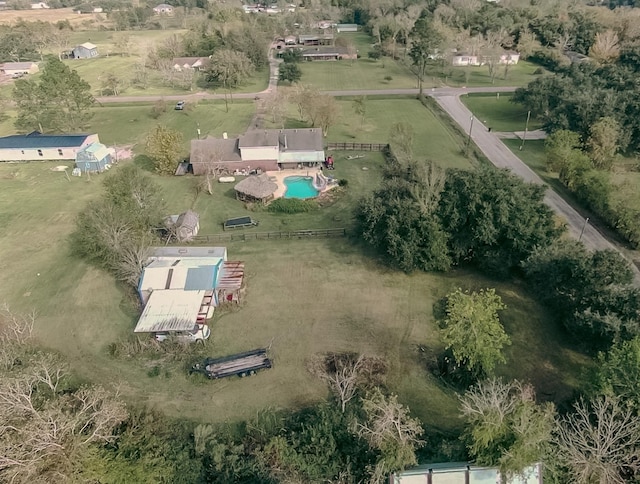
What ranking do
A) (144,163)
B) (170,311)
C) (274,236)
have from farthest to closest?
(144,163)
(274,236)
(170,311)

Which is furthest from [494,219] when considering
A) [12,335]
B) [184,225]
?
[12,335]

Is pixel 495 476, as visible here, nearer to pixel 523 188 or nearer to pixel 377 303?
pixel 377 303

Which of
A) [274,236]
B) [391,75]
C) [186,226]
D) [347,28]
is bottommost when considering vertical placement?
[274,236]

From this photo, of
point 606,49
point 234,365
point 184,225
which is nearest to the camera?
point 234,365

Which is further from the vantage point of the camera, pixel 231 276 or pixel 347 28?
pixel 347 28

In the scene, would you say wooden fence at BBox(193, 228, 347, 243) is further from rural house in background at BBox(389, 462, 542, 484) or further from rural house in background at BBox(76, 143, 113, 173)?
rural house in background at BBox(389, 462, 542, 484)

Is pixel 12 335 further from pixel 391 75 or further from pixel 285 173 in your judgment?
pixel 391 75

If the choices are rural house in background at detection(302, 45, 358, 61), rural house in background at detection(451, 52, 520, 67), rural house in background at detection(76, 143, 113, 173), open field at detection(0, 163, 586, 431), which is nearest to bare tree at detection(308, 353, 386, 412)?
open field at detection(0, 163, 586, 431)
